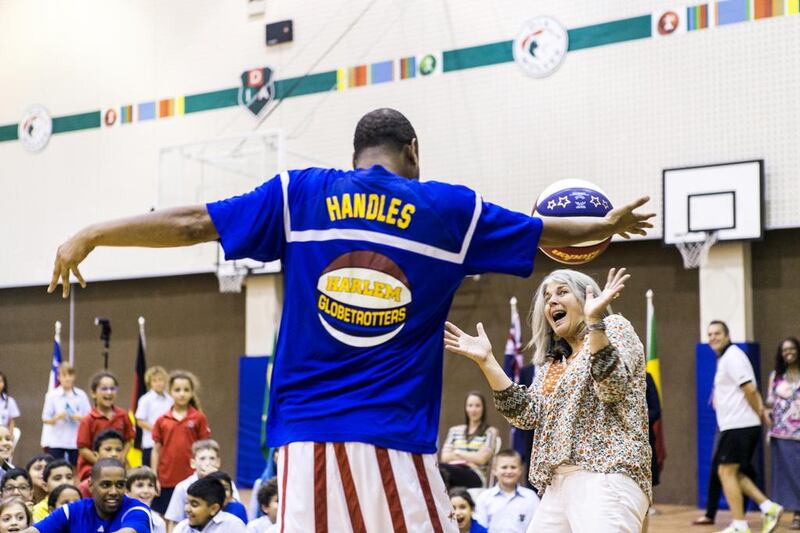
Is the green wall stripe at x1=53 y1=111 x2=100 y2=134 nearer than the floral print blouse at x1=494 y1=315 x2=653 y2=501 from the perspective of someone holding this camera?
No

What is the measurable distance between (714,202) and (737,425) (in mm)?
2829

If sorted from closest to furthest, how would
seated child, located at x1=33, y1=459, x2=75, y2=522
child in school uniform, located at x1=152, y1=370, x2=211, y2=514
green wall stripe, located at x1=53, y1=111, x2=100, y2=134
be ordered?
seated child, located at x1=33, y1=459, x2=75, y2=522, child in school uniform, located at x1=152, y1=370, x2=211, y2=514, green wall stripe, located at x1=53, y1=111, x2=100, y2=134

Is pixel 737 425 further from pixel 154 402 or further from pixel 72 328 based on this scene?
pixel 72 328

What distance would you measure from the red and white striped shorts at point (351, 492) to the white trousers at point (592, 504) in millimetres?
1542

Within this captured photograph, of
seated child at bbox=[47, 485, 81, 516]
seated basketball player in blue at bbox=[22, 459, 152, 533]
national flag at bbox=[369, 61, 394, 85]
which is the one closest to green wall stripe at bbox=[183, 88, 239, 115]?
national flag at bbox=[369, 61, 394, 85]


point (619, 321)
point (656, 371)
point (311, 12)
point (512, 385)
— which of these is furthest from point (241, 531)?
point (311, 12)

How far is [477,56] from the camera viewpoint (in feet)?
45.0

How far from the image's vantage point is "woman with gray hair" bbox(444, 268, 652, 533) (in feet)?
13.9

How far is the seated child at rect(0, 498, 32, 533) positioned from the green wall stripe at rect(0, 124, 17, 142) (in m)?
12.9

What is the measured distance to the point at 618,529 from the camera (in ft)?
13.8

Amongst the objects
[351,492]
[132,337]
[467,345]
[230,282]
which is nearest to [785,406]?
[467,345]

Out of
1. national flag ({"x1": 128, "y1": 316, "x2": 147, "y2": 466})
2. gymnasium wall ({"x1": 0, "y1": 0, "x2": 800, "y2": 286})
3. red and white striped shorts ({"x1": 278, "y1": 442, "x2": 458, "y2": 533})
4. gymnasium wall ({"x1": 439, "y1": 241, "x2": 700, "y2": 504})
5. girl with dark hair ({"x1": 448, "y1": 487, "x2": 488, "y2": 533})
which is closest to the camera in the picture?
red and white striped shorts ({"x1": 278, "y1": 442, "x2": 458, "y2": 533})

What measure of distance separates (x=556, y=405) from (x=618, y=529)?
1.94 ft

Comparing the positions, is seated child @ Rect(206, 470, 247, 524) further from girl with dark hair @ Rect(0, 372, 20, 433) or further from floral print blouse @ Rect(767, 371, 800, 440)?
girl with dark hair @ Rect(0, 372, 20, 433)
